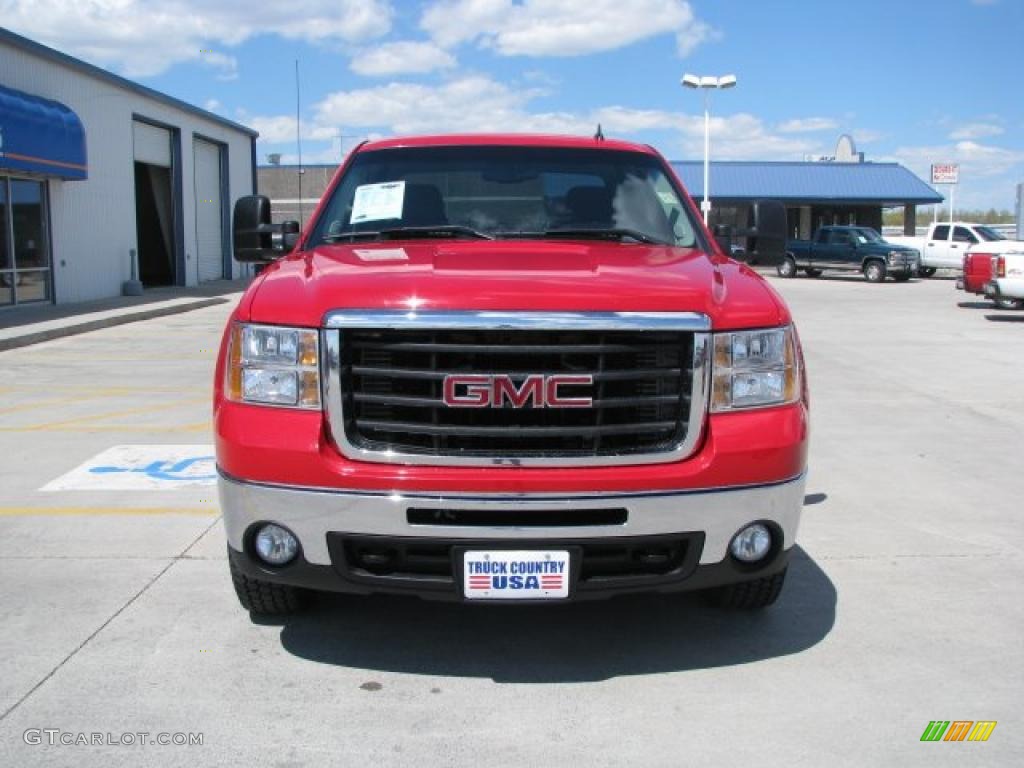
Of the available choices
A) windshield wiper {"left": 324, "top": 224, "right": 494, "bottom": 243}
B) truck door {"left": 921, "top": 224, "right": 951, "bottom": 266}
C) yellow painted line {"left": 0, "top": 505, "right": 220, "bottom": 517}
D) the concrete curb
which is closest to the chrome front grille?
windshield wiper {"left": 324, "top": 224, "right": 494, "bottom": 243}

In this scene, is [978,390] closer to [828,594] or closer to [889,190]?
[828,594]

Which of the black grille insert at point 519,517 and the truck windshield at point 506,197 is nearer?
the black grille insert at point 519,517

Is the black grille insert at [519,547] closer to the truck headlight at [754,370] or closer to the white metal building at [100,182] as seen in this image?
the truck headlight at [754,370]

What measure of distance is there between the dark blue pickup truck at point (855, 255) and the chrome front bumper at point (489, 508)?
3092cm

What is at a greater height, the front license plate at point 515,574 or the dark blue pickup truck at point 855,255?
the dark blue pickup truck at point 855,255

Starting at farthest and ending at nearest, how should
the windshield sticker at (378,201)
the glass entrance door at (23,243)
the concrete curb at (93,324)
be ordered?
the glass entrance door at (23,243), the concrete curb at (93,324), the windshield sticker at (378,201)

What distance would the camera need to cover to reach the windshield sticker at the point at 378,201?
481cm

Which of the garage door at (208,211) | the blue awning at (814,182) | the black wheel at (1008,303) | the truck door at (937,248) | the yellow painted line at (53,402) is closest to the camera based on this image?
the yellow painted line at (53,402)

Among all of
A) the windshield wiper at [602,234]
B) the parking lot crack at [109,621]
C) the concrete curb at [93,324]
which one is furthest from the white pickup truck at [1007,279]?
the parking lot crack at [109,621]

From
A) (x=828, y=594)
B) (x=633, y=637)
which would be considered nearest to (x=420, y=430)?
(x=633, y=637)

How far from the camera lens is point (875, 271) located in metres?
33.8

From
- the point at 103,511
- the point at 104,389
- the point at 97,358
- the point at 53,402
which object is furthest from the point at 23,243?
the point at 103,511

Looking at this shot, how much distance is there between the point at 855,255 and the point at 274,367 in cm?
3372

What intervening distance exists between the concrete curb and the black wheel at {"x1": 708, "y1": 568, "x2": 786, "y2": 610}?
13.1 meters
